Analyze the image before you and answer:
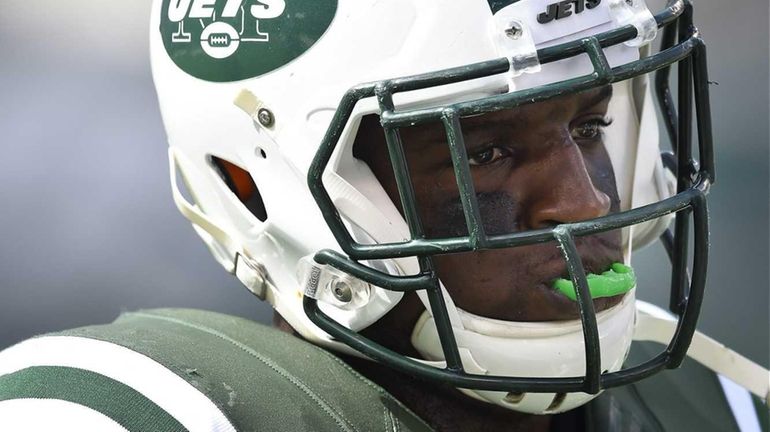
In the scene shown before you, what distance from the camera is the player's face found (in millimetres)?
855

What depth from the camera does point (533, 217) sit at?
862 millimetres

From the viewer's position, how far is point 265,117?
0.88 metres

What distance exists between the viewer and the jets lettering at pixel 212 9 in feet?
2.86

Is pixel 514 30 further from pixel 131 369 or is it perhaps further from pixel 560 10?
pixel 131 369

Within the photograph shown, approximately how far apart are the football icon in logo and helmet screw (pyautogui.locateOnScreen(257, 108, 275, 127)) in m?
0.07

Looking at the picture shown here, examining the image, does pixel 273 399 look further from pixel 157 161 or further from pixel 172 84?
A: pixel 157 161

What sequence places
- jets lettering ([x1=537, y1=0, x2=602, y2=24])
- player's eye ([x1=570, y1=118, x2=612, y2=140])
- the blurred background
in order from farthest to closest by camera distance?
1. the blurred background
2. player's eye ([x1=570, y1=118, x2=612, y2=140])
3. jets lettering ([x1=537, y1=0, x2=602, y2=24])

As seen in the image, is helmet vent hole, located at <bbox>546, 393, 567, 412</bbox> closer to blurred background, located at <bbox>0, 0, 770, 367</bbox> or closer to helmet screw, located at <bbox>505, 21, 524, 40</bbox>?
helmet screw, located at <bbox>505, 21, 524, 40</bbox>

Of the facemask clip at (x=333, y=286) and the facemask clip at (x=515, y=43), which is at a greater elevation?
the facemask clip at (x=515, y=43)

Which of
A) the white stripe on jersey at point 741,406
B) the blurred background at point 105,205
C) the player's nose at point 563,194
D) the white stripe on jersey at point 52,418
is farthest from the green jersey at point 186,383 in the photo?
the blurred background at point 105,205

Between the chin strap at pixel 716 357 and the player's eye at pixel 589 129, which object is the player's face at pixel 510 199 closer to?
the player's eye at pixel 589 129

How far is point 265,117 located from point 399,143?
16 cm

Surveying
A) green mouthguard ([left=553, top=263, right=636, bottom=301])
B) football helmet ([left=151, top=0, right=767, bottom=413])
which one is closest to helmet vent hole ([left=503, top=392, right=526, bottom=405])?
football helmet ([left=151, top=0, right=767, bottom=413])

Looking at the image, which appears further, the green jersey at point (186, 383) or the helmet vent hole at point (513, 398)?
the helmet vent hole at point (513, 398)
